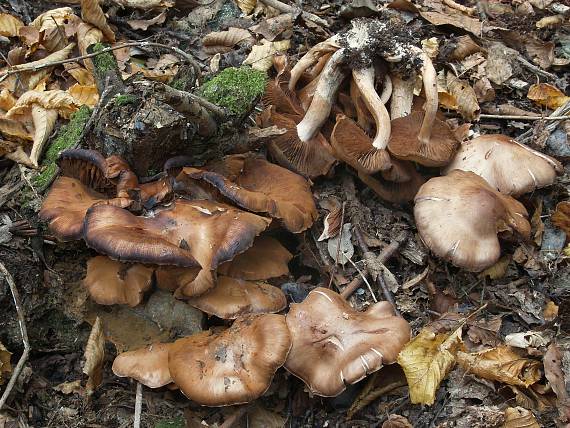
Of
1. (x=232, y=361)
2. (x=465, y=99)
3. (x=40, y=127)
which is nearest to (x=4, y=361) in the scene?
(x=232, y=361)

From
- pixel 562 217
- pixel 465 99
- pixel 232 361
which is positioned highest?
pixel 465 99

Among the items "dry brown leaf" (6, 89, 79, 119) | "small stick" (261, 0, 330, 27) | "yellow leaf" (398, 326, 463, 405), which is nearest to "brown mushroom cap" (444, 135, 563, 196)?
"yellow leaf" (398, 326, 463, 405)

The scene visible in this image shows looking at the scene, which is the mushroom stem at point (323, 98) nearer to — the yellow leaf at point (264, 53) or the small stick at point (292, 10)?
the yellow leaf at point (264, 53)

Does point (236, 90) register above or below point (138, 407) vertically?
above

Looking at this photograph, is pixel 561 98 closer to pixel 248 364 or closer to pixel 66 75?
pixel 248 364

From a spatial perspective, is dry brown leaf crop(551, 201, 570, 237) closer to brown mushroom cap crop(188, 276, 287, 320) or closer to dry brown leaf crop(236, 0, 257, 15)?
brown mushroom cap crop(188, 276, 287, 320)

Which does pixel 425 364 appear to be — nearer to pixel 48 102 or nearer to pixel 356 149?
pixel 356 149

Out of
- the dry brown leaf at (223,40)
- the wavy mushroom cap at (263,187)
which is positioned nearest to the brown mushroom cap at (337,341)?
the wavy mushroom cap at (263,187)
